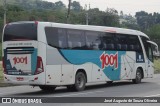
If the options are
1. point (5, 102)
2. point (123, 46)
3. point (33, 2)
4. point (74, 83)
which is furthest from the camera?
point (33, 2)

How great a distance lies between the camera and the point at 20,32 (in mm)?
19531

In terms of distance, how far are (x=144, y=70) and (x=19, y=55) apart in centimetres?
1022

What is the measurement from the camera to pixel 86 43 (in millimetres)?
21938

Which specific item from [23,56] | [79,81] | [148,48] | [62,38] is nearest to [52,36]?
[62,38]

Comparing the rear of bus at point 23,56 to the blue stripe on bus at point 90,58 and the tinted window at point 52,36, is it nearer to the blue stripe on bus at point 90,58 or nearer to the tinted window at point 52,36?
the tinted window at point 52,36

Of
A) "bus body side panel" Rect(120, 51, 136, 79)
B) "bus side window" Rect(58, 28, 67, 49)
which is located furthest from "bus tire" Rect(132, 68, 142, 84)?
"bus side window" Rect(58, 28, 67, 49)

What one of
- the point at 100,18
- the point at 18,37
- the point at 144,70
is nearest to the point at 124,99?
the point at 18,37

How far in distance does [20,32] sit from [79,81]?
149 inches

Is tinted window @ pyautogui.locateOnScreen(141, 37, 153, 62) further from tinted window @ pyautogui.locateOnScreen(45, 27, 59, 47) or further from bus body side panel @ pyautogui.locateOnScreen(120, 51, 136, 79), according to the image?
tinted window @ pyautogui.locateOnScreen(45, 27, 59, 47)

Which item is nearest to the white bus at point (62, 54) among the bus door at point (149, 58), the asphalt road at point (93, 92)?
the asphalt road at point (93, 92)

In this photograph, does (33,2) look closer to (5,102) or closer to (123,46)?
(123,46)

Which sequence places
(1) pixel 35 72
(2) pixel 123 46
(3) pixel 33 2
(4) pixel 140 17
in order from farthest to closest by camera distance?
1. (4) pixel 140 17
2. (3) pixel 33 2
3. (2) pixel 123 46
4. (1) pixel 35 72

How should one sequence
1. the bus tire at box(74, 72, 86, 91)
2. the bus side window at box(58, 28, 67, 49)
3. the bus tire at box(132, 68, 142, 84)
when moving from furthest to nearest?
the bus tire at box(132, 68, 142, 84)
the bus tire at box(74, 72, 86, 91)
the bus side window at box(58, 28, 67, 49)

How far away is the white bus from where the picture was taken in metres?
19.1
